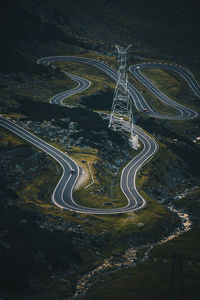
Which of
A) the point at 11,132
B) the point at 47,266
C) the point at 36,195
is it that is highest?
the point at 11,132

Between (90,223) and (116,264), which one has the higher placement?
(90,223)

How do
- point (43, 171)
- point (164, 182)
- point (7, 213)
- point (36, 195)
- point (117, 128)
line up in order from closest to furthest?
point (7, 213) → point (36, 195) → point (43, 171) → point (164, 182) → point (117, 128)

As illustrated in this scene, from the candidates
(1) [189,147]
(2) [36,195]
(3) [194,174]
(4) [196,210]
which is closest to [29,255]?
(2) [36,195]

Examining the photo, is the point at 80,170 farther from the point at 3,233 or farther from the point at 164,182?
the point at 3,233

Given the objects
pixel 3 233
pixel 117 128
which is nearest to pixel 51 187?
pixel 3 233

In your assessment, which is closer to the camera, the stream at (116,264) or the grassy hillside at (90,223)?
the stream at (116,264)

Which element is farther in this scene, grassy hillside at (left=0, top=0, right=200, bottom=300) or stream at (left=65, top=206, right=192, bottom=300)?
grassy hillside at (left=0, top=0, right=200, bottom=300)

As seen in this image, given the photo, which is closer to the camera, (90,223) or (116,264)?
(116,264)

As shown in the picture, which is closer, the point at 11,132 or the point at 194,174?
the point at 11,132

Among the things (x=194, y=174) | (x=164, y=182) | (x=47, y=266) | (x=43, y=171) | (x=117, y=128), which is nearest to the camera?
(x=47, y=266)

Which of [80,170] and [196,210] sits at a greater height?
[80,170]
